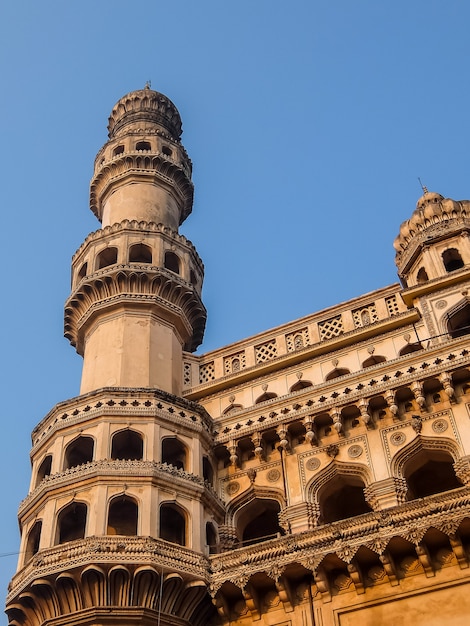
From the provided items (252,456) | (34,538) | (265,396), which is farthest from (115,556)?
(265,396)

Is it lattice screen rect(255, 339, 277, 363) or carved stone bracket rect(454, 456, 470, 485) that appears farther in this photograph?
lattice screen rect(255, 339, 277, 363)

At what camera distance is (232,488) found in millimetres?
17312

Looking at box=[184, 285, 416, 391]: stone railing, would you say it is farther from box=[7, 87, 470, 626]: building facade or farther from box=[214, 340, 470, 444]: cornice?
box=[214, 340, 470, 444]: cornice

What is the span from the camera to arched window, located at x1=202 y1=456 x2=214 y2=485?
1728cm

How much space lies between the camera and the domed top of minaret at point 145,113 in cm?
2855

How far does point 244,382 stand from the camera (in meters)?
19.4

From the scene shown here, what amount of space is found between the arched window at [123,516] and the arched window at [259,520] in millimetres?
2230

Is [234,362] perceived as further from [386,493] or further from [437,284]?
[386,493]

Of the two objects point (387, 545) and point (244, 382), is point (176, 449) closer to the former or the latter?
point (244, 382)

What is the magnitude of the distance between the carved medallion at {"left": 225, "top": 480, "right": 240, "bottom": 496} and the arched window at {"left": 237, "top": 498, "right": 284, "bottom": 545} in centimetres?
40

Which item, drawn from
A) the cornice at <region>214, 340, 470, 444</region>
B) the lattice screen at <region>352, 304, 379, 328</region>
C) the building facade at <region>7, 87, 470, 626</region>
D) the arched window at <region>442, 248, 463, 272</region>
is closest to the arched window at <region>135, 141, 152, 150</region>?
the building facade at <region>7, 87, 470, 626</region>

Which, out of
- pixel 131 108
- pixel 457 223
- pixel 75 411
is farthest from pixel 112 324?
pixel 131 108

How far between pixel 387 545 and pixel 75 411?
23.2 feet

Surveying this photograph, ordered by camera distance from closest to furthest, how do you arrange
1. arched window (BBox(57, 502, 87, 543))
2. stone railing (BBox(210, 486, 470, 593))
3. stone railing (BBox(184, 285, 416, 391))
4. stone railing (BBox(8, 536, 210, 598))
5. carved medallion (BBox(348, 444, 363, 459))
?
1. stone railing (BBox(210, 486, 470, 593))
2. stone railing (BBox(8, 536, 210, 598))
3. arched window (BBox(57, 502, 87, 543))
4. carved medallion (BBox(348, 444, 363, 459))
5. stone railing (BBox(184, 285, 416, 391))
